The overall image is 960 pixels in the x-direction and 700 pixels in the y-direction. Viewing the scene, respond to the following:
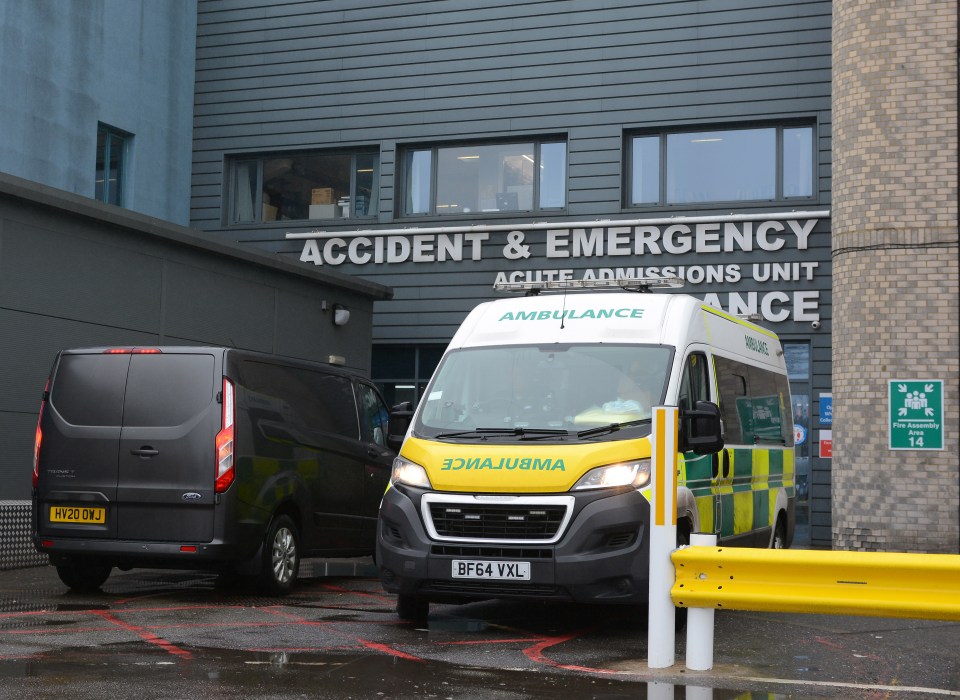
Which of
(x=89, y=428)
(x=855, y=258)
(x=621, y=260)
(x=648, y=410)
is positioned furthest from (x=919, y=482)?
(x=89, y=428)

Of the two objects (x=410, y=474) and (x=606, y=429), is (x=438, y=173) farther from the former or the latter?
(x=606, y=429)

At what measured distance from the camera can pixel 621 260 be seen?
63.2 feet

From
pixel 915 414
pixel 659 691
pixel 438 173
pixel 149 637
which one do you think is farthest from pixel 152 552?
pixel 438 173

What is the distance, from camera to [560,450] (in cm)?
862

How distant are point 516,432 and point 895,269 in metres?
8.01

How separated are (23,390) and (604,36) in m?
10.4

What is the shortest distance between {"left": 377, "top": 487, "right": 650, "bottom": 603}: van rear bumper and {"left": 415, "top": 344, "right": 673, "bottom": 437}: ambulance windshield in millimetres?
760

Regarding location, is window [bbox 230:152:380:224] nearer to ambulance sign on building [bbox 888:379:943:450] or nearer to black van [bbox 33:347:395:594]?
ambulance sign on building [bbox 888:379:943:450]

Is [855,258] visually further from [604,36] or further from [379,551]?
[379,551]

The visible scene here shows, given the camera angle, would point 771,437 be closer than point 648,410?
No

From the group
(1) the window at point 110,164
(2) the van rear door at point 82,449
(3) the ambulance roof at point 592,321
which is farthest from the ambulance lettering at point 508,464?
(1) the window at point 110,164

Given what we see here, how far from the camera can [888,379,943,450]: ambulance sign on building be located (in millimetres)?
14977

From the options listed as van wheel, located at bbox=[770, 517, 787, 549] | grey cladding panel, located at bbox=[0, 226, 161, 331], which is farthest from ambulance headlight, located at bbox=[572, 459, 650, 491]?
grey cladding panel, located at bbox=[0, 226, 161, 331]

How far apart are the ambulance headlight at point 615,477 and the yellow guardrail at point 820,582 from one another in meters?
1.16
